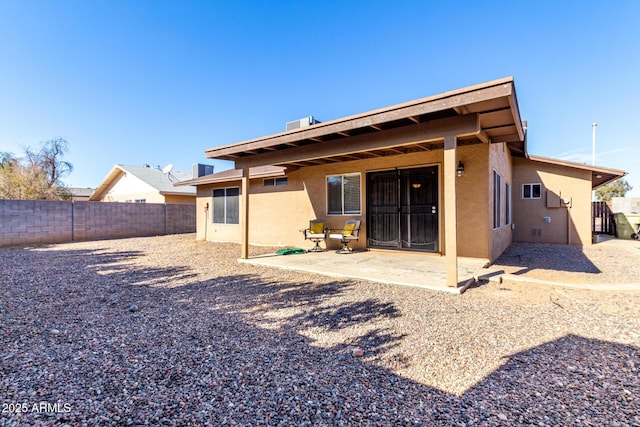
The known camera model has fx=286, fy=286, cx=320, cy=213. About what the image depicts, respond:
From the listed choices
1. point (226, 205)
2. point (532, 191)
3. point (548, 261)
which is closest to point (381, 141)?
point (548, 261)

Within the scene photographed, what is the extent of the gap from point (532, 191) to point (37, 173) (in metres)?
23.1

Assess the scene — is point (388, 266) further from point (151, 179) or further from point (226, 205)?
point (151, 179)

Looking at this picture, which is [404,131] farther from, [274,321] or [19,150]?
[19,150]

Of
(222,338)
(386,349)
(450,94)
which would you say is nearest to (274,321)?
(222,338)

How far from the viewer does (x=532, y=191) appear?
10.2m

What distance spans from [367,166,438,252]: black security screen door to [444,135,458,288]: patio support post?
2.69m

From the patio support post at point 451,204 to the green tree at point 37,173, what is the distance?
61.9 ft

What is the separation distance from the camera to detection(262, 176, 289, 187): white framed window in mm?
9344

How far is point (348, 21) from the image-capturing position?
358 inches

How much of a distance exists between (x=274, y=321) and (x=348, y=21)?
31.3ft

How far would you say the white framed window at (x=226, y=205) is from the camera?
10.7 m

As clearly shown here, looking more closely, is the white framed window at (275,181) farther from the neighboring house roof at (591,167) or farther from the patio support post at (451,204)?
the neighboring house roof at (591,167)

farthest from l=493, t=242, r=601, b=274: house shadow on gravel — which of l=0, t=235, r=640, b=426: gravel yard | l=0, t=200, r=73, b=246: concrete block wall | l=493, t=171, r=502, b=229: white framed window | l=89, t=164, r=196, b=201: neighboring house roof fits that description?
l=89, t=164, r=196, b=201: neighboring house roof

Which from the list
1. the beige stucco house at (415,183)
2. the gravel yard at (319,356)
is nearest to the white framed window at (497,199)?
the beige stucco house at (415,183)
